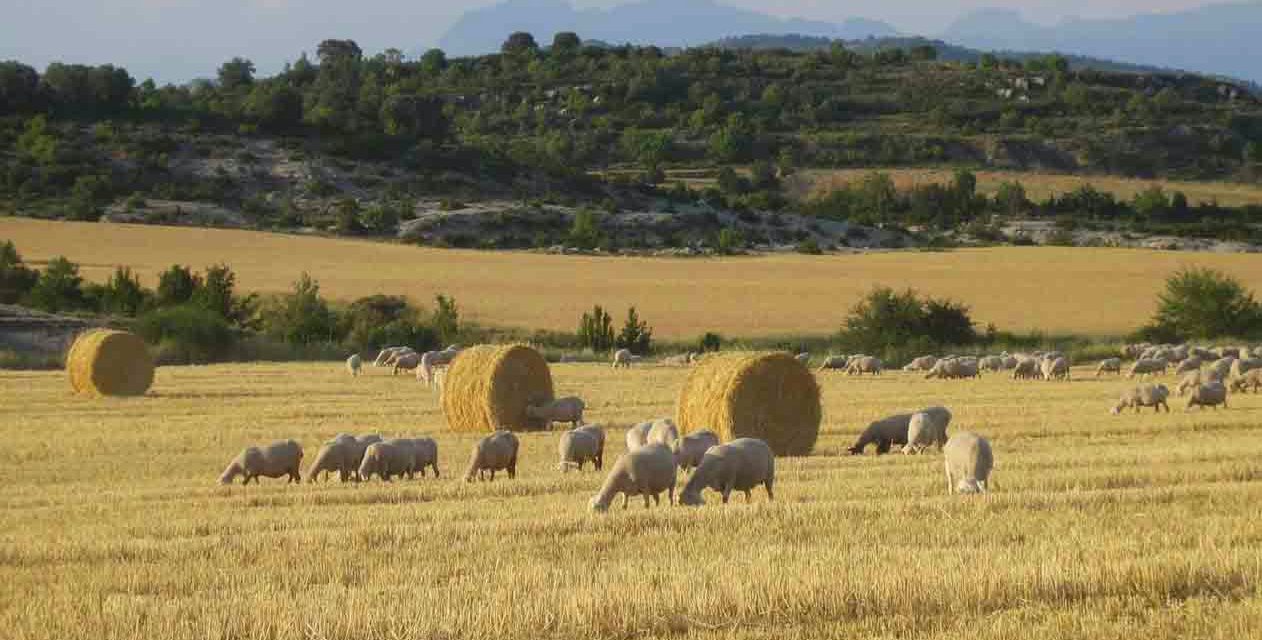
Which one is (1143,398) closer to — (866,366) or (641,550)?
(866,366)

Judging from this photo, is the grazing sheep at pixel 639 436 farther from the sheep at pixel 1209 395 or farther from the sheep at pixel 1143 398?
the sheep at pixel 1209 395

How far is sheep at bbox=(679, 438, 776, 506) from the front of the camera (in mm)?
16250

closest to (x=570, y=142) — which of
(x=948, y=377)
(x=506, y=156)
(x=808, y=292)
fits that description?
(x=506, y=156)

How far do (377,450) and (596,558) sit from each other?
7151 millimetres

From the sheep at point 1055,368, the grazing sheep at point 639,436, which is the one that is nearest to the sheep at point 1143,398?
the grazing sheep at point 639,436

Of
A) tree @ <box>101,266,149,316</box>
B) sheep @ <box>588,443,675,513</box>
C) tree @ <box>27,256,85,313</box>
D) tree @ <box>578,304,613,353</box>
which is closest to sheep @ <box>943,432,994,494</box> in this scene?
sheep @ <box>588,443,675,513</box>

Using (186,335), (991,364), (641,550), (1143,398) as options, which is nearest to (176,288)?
(186,335)

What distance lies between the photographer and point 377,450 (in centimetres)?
1947

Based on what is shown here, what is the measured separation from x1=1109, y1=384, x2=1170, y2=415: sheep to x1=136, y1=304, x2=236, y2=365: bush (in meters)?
25.5

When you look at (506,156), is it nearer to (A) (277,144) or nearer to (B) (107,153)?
(A) (277,144)

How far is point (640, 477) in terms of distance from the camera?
15.8 meters

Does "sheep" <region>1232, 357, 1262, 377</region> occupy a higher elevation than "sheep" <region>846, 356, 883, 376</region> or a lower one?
higher

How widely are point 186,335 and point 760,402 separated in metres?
27.0

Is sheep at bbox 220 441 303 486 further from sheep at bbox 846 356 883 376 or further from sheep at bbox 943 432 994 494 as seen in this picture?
sheep at bbox 846 356 883 376
